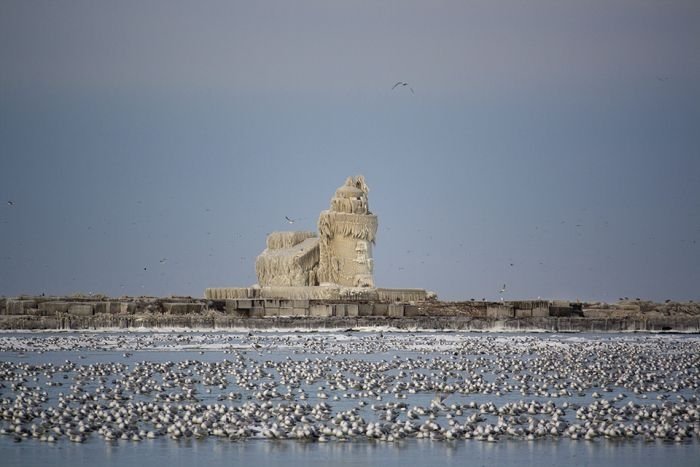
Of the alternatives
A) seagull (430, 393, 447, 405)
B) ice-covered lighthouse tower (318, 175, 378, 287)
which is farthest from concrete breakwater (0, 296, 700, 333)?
seagull (430, 393, 447, 405)

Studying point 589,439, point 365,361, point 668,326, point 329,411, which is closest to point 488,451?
point 589,439

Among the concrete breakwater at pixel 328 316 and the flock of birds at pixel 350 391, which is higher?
the concrete breakwater at pixel 328 316

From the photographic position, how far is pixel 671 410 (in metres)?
24.6

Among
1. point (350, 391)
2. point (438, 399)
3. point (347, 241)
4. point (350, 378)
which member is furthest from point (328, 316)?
point (438, 399)

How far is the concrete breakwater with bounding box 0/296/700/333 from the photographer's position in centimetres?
5966

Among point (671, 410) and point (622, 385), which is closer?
point (671, 410)

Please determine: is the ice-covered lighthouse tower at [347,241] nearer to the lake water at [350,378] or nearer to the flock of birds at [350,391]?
the lake water at [350,378]

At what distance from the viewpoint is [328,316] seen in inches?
2472

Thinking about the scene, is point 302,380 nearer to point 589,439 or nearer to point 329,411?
point 329,411

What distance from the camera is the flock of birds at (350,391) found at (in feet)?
72.5

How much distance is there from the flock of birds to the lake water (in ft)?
0.32

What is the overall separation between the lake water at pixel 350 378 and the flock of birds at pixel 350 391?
0.10 meters

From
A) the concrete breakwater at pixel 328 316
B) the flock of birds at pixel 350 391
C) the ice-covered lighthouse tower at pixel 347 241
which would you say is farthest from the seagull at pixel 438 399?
the ice-covered lighthouse tower at pixel 347 241

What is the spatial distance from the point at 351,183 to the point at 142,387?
4314 cm
